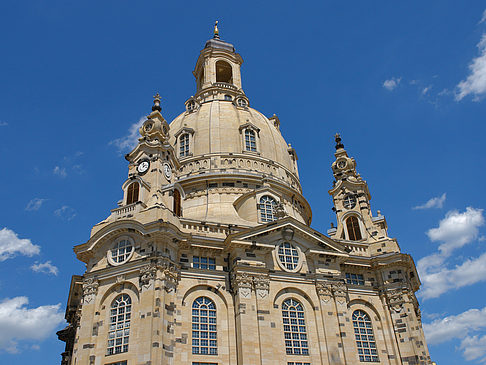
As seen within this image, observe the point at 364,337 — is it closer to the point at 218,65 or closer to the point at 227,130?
the point at 227,130

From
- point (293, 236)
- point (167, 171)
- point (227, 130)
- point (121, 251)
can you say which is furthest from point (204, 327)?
point (227, 130)

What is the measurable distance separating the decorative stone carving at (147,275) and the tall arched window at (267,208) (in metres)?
13.0

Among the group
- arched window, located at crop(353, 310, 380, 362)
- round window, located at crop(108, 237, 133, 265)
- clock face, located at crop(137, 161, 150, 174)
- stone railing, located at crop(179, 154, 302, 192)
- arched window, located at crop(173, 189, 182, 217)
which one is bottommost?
arched window, located at crop(353, 310, 380, 362)

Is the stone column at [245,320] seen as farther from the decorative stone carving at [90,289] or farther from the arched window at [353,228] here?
the arched window at [353,228]

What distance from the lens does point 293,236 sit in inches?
1486

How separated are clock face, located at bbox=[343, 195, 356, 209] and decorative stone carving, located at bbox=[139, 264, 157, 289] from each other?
2331cm

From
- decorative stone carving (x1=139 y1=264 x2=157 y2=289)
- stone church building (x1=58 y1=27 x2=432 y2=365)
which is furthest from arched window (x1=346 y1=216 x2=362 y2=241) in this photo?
decorative stone carving (x1=139 y1=264 x2=157 y2=289)

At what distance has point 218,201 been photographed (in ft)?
146

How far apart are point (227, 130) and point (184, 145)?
511 cm

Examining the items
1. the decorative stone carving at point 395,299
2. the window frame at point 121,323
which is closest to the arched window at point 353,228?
the decorative stone carving at point 395,299

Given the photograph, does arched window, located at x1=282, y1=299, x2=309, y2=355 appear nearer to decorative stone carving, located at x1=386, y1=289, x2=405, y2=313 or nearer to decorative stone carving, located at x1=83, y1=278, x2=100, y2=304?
decorative stone carving, located at x1=386, y1=289, x2=405, y2=313

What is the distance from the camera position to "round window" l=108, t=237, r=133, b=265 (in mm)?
33969

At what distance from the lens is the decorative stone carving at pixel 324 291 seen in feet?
118

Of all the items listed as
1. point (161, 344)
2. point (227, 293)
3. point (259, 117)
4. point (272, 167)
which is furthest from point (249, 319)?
point (259, 117)
